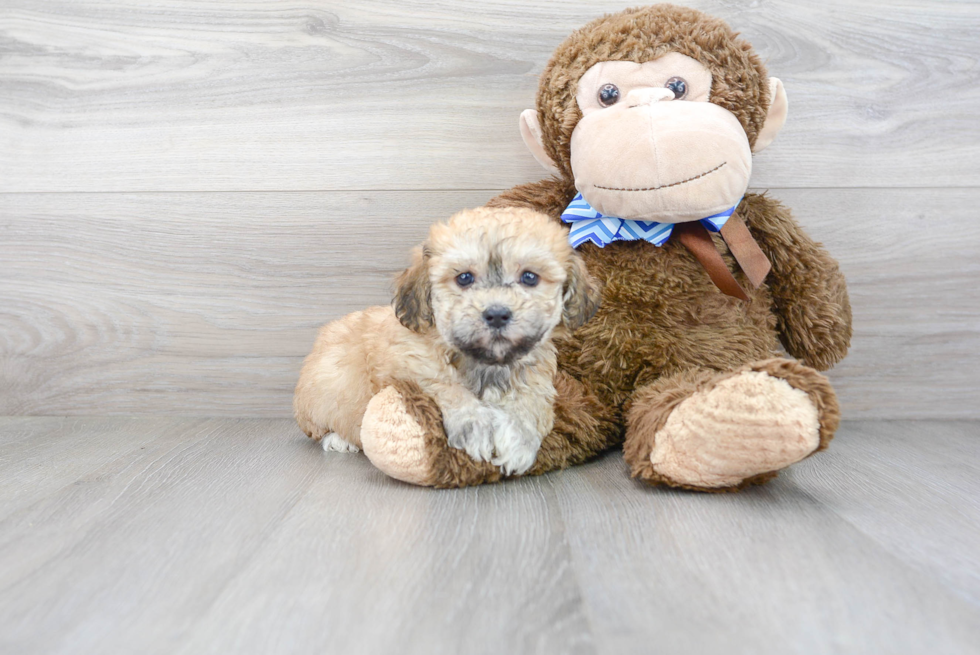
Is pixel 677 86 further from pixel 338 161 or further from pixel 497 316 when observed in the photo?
pixel 338 161

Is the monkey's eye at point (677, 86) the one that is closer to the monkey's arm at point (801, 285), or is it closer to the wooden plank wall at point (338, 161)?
the monkey's arm at point (801, 285)

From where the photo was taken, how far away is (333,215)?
1845mm

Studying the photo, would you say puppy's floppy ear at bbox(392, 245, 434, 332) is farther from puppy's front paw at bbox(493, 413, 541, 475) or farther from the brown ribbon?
the brown ribbon

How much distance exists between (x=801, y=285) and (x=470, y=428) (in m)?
0.77

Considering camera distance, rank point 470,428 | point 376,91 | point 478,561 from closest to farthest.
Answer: point 478,561 < point 470,428 < point 376,91

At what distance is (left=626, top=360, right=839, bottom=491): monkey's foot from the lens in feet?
3.65

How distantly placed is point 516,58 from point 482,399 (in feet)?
3.07

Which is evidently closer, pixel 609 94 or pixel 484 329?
pixel 484 329

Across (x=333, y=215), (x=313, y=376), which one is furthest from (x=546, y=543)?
(x=333, y=215)

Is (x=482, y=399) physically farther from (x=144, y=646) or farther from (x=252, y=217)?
(x=252, y=217)

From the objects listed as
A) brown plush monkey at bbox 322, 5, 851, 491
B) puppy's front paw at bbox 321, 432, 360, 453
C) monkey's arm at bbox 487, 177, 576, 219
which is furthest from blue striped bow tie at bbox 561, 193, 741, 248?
puppy's front paw at bbox 321, 432, 360, 453

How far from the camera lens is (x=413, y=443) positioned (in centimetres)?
122

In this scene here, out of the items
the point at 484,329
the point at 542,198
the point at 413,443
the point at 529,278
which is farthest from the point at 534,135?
the point at 413,443

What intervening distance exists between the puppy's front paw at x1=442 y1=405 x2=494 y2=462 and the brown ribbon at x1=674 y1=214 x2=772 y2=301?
0.53 meters
